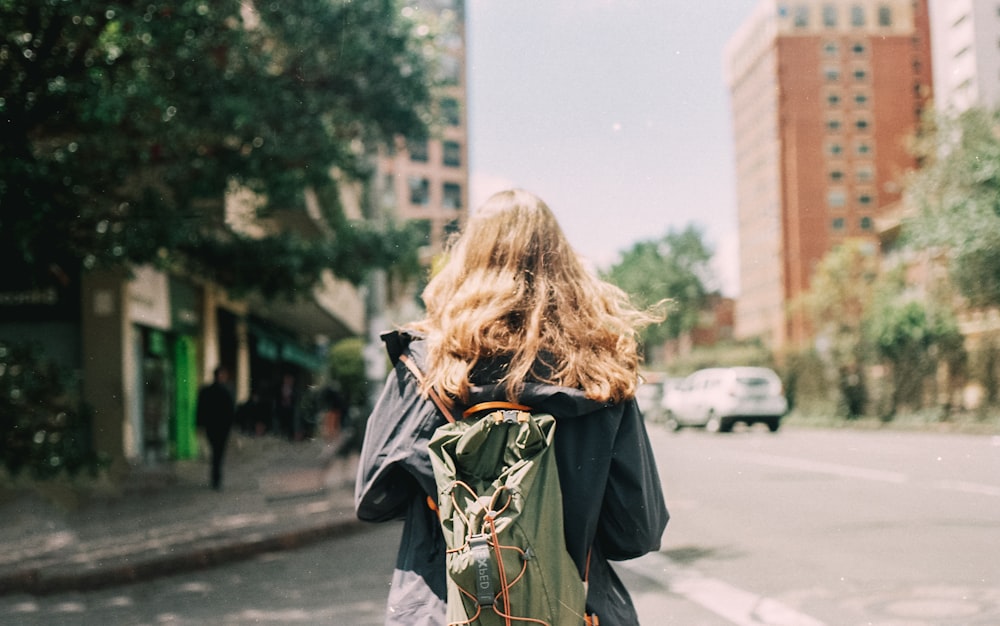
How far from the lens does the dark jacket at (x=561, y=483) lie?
191 cm

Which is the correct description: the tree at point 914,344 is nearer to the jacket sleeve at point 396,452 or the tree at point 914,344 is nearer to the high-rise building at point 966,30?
the high-rise building at point 966,30

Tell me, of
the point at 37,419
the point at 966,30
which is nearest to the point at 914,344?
the point at 966,30

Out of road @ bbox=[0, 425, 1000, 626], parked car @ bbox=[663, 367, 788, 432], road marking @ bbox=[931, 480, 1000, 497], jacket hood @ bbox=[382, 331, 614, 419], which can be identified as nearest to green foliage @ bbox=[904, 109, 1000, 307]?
road marking @ bbox=[931, 480, 1000, 497]

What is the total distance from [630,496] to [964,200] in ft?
45.7

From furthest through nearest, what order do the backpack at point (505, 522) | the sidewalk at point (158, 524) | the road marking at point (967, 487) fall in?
the road marking at point (967, 487) → the sidewalk at point (158, 524) → the backpack at point (505, 522)

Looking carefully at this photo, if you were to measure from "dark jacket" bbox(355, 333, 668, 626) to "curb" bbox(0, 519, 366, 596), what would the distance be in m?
5.49

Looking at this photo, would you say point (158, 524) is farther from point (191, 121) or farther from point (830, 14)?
point (830, 14)

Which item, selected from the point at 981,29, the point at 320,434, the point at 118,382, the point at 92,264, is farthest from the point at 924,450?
the point at 320,434

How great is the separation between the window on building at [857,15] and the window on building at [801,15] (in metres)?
0.33

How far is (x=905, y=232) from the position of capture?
17219mm

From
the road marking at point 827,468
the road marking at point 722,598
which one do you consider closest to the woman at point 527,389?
the road marking at point 722,598

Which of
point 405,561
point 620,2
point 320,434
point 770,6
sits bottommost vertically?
point 320,434

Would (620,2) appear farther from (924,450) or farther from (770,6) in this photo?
(924,450)

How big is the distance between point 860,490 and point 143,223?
297 inches
